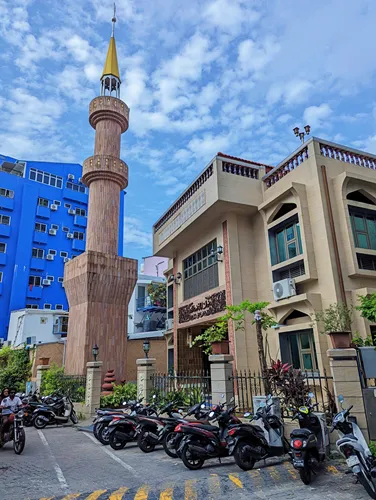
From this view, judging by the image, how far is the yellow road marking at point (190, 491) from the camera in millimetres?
4156

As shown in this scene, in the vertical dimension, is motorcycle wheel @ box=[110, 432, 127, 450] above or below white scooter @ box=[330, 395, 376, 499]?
below

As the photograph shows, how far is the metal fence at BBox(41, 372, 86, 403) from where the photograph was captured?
41.4ft

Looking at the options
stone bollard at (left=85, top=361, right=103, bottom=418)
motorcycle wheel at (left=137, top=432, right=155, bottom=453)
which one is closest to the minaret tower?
stone bollard at (left=85, top=361, right=103, bottom=418)

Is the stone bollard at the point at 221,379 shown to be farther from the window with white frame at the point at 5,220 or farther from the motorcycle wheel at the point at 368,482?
the window with white frame at the point at 5,220

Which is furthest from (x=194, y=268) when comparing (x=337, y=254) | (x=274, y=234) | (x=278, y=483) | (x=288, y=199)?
(x=278, y=483)

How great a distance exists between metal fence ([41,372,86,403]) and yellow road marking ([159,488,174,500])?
896cm

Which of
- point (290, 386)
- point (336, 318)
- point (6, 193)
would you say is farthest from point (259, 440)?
point (6, 193)

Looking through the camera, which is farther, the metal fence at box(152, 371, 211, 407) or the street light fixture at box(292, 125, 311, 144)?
the street light fixture at box(292, 125, 311, 144)

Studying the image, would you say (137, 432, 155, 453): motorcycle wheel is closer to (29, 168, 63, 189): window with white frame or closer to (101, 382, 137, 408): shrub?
(101, 382, 137, 408): shrub

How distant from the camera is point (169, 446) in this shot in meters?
6.23

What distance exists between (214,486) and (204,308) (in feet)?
27.6

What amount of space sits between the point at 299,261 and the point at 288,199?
1838 millimetres

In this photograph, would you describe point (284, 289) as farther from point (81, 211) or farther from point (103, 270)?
point (81, 211)

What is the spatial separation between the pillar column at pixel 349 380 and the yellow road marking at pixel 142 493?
314 cm
